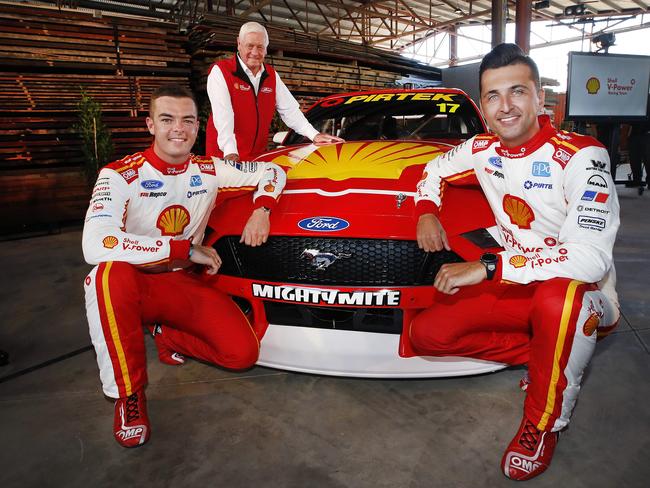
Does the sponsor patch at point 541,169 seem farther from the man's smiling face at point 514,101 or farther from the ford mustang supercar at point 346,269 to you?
the ford mustang supercar at point 346,269

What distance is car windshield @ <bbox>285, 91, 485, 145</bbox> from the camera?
10.0ft

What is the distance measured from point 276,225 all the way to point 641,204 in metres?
6.27

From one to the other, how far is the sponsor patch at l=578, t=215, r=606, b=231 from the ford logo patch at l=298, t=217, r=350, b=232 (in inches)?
30.1

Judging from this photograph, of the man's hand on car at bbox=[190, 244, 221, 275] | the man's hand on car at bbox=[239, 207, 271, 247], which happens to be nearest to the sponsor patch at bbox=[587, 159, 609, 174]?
the man's hand on car at bbox=[239, 207, 271, 247]

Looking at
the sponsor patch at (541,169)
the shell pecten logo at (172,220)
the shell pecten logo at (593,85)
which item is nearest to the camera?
the sponsor patch at (541,169)

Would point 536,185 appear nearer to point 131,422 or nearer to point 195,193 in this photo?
point 195,193

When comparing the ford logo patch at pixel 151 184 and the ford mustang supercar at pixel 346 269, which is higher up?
the ford logo patch at pixel 151 184

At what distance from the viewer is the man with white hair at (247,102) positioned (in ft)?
10.1

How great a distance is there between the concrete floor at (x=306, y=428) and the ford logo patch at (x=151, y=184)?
0.83 meters

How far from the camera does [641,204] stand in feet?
20.8

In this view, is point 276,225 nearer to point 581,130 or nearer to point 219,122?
point 219,122

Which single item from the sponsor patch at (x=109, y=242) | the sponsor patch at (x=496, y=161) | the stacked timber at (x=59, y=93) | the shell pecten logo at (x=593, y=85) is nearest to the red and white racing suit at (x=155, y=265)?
the sponsor patch at (x=109, y=242)

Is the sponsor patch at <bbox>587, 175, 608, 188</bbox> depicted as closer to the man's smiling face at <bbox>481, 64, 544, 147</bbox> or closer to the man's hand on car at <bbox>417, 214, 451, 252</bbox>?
the man's smiling face at <bbox>481, 64, 544, 147</bbox>

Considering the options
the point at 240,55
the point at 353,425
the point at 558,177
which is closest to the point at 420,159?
the point at 558,177
